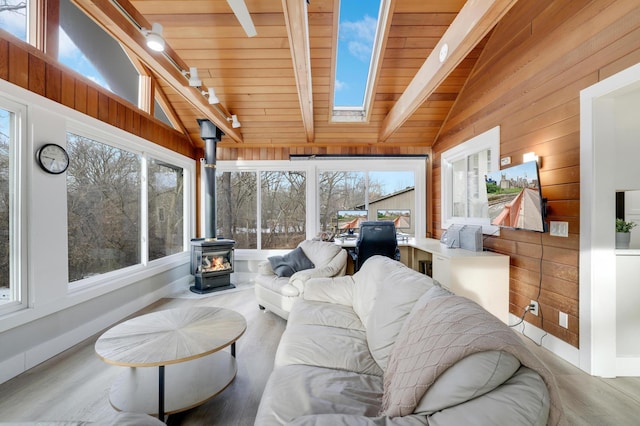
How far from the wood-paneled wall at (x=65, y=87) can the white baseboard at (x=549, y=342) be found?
478 centimetres

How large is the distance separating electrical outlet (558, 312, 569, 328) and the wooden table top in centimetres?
255

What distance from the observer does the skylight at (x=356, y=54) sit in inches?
111

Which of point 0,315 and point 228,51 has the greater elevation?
point 228,51

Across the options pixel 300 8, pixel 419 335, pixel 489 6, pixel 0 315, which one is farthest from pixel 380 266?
pixel 0 315

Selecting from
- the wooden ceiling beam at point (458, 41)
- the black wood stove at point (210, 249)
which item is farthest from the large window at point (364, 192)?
the black wood stove at point (210, 249)

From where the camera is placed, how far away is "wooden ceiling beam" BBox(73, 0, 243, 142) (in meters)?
1.84

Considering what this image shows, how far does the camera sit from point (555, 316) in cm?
228

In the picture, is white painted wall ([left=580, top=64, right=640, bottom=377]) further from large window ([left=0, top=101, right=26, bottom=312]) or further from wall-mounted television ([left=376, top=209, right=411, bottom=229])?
large window ([left=0, top=101, right=26, bottom=312])

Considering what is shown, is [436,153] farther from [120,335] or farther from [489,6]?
[120,335]

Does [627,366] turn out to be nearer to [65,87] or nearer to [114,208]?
[114,208]

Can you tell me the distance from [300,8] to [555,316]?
3.19 meters

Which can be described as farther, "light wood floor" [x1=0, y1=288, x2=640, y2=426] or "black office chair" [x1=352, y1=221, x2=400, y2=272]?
"black office chair" [x1=352, y1=221, x2=400, y2=272]

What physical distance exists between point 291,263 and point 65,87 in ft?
9.25

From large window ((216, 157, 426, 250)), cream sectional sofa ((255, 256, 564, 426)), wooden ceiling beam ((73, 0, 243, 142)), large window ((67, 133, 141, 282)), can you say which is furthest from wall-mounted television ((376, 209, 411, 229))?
large window ((67, 133, 141, 282))
